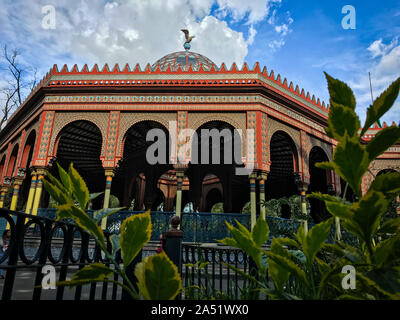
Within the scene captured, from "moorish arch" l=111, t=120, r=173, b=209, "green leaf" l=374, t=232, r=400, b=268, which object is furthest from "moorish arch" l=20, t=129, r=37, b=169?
"green leaf" l=374, t=232, r=400, b=268

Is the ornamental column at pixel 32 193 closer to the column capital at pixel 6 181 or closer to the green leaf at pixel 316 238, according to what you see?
the column capital at pixel 6 181

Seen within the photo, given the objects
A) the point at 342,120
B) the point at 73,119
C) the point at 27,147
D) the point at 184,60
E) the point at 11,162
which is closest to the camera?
the point at 342,120

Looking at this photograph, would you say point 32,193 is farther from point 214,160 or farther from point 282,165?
point 282,165

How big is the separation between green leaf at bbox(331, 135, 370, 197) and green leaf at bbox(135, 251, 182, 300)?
1.34 feet

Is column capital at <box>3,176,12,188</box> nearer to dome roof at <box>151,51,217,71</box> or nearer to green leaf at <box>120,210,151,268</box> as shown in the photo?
dome roof at <box>151,51,217,71</box>

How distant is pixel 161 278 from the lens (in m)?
0.53

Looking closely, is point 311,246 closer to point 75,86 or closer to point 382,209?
point 382,209

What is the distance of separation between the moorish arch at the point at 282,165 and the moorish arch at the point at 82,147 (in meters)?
7.15

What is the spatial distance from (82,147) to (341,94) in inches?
502

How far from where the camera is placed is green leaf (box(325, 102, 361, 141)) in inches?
23.5

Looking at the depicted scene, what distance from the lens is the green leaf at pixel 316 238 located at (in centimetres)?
65
